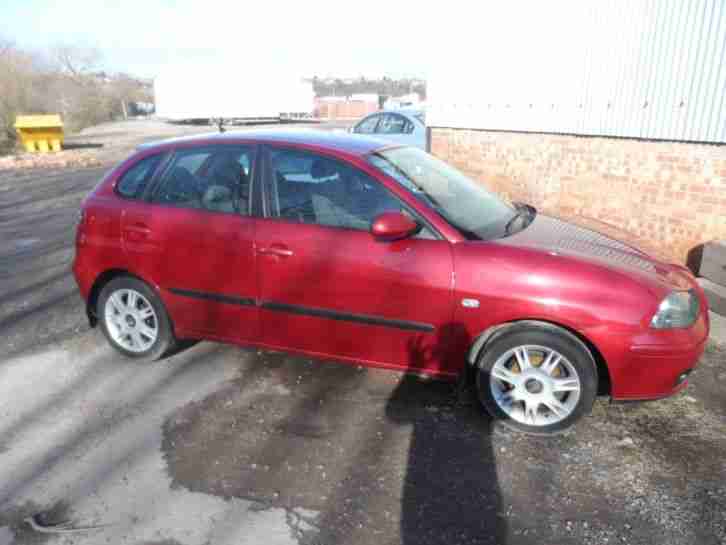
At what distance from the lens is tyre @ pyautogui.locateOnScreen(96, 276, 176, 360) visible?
4148 mm

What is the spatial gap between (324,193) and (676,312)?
84.6 inches

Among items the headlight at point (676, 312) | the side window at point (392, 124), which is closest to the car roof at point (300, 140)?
the headlight at point (676, 312)

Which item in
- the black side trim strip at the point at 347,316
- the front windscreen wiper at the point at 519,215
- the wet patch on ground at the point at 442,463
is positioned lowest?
the wet patch on ground at the point at 442,463

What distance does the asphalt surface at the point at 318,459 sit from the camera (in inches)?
103

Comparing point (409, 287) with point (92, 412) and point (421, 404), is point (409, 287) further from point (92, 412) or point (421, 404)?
point (92, 412)

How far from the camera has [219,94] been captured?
3281 centimetres

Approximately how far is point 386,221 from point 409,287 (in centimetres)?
41

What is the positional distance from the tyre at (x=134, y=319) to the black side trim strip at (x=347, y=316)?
0.94 m

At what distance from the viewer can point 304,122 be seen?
44.7m

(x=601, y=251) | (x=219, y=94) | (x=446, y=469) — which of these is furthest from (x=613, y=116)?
(x=219, y=94)

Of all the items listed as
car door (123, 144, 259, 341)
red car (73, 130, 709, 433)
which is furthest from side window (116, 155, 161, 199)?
car door (123, 144, 259, 341)


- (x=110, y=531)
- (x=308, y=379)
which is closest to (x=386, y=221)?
(x=308, y=379)

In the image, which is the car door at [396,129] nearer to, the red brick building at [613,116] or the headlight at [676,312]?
the red brick building at [613,116]

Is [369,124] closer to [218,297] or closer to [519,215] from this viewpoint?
[519,215]
